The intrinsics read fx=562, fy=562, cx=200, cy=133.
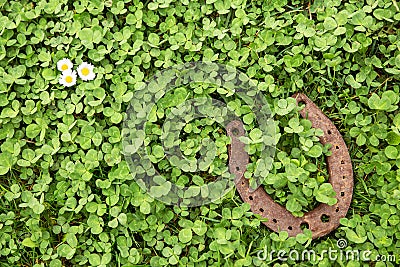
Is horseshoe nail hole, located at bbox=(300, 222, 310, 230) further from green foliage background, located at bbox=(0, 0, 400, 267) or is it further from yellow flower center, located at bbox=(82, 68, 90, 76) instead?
yellow flower center, located at bbox=(82, 68, 90, 76)

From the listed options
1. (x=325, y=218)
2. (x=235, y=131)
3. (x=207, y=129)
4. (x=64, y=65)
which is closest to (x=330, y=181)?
(x=325, y=218)

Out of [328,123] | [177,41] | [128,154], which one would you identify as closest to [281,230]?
[328,123]

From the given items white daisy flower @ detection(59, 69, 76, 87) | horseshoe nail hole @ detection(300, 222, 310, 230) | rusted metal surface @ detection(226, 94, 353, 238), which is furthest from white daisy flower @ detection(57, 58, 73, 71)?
horseshoe nail hole @ detection(300, 222, 310, 230)

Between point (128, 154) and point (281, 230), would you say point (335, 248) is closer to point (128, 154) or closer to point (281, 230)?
point (281, 230)

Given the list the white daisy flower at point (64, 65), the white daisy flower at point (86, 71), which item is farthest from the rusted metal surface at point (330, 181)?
the white daisy flower at point (64, 65)

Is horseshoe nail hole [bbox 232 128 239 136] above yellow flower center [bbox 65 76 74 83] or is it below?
below

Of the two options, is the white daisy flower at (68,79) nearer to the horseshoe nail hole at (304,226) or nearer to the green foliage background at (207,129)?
the green foliage background at (207,129)

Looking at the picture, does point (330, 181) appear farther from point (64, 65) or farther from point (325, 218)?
point (64, 65)
